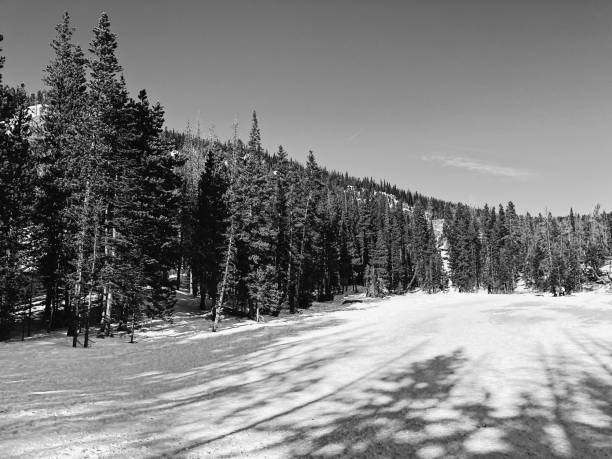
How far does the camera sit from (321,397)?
14383 mm

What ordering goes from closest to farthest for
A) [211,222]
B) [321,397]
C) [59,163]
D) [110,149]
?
[321,397], [110,149], [59,163], [211,222]

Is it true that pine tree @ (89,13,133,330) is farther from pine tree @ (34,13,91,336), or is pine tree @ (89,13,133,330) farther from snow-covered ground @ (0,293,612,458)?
snow-covered ground @ (0,293,612,458)

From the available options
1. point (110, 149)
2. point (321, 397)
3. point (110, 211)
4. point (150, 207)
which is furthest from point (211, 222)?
point (321, 397)

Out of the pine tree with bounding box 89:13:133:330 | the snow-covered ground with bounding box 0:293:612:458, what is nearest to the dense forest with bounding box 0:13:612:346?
the pine tree with bounding box 89:13:133:330

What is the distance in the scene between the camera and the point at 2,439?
30.0 feet

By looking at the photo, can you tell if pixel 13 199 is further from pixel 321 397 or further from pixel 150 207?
pixel 321 397

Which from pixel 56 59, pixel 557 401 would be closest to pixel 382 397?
pixel 557 401

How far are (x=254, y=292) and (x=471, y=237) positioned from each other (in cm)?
9293

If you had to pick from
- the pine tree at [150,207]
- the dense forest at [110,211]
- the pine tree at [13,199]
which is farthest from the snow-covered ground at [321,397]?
the pine tree at [150,207]

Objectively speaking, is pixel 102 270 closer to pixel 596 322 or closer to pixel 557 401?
pixel 557 401

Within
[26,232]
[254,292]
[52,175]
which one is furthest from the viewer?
[254,292]

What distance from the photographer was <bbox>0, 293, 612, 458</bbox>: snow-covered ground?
32.2 ft

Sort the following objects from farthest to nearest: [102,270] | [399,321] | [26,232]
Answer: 1. [399,321]
2. [26,232]
3. [102,270]

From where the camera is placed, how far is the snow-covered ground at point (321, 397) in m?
9.80
